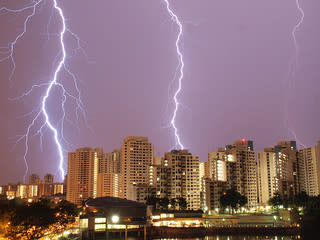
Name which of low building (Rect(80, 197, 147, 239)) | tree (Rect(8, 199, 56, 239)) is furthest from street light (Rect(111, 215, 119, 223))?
tree (Rect(8, 199, 56, 239))

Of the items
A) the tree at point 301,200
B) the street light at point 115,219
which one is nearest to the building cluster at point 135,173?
the tree at point 301,200

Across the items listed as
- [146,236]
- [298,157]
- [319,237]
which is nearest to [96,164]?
[298,157]

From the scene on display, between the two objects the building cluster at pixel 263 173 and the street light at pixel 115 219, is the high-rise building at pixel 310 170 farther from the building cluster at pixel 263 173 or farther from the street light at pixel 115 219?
the street light at pixel 115 219

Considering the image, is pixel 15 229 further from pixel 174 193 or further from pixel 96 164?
pixel 96 164

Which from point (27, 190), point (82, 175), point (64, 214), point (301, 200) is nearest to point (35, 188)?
point (27, 190)

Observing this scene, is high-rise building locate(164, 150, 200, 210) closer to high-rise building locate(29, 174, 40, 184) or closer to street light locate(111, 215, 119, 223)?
street light locate(111, 215, 119, 223)

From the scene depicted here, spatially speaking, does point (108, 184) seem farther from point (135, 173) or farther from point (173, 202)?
point (173, 202)
